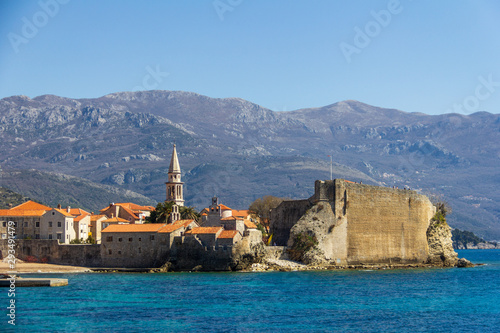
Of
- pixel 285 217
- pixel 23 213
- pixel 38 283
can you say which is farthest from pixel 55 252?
pixel 285 217

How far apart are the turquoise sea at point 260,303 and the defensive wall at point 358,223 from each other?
4.41 m

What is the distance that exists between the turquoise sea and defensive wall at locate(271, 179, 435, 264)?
4409 mm

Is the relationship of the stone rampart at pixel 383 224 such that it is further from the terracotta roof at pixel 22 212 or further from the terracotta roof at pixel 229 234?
the terracotta roof at pixel 22 212

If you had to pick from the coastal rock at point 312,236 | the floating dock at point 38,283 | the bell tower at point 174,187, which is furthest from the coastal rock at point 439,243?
the floating dock at point 38,283

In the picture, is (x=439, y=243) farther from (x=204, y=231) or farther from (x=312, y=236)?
(x=204, y=231)

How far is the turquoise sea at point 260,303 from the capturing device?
123 ft

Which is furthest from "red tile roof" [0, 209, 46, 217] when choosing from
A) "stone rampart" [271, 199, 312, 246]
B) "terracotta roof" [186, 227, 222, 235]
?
"stone rampart" [271, 199, 312, 246]

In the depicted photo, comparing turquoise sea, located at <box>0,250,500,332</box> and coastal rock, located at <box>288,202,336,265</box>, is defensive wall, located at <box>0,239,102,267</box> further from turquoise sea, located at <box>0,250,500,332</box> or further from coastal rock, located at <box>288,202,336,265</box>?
coastal rock, located at <box>288,202,336,265</box>

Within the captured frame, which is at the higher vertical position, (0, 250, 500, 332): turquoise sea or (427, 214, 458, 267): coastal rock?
(427, 214, 458, 267): coastal rock

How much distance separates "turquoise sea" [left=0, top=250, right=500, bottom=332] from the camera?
→ 37500 millimetres

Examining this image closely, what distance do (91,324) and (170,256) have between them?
26.3 m

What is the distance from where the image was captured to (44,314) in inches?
1575

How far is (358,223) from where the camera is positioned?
67.2 meters

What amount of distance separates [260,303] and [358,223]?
24.2 m
